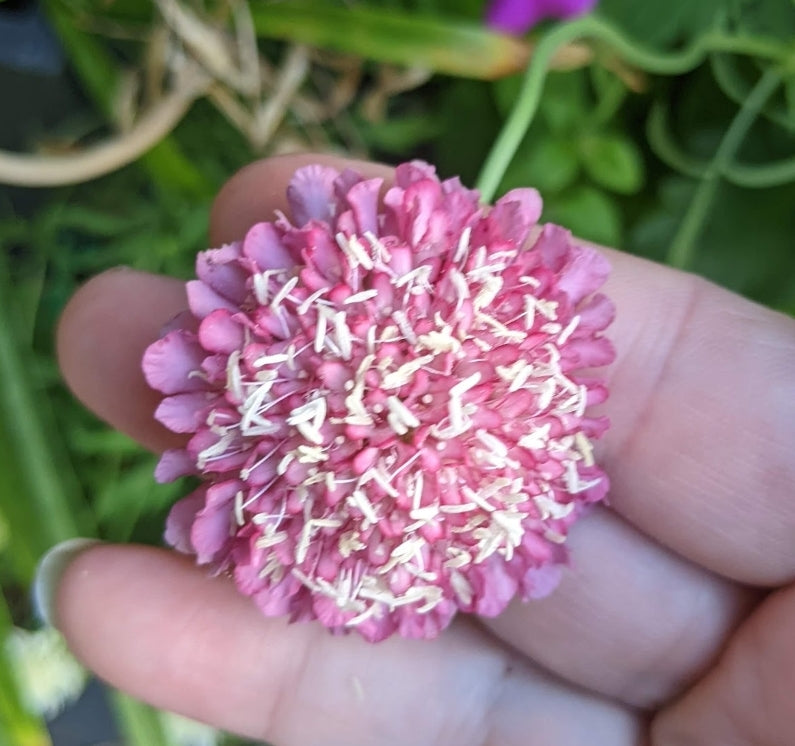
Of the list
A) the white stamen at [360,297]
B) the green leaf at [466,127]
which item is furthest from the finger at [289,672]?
the green leaf at [466,127]

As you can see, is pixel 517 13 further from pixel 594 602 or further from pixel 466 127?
pixel 594 602

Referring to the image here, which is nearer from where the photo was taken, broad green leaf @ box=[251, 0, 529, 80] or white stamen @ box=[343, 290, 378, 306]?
white stamen @ box=[343, 290, 378, 306]

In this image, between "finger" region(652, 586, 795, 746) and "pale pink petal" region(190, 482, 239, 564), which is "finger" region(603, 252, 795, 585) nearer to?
"finger" region(652, 586, 795, 746)

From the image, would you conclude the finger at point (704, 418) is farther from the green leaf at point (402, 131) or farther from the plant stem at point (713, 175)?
the green leaf at point (402, 131)

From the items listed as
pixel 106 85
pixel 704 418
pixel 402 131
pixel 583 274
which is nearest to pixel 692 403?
pixel 704 418

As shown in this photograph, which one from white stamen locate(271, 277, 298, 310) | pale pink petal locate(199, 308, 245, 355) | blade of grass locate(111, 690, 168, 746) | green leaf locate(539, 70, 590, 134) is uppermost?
green leaf locate(539, 70, 590, 134)

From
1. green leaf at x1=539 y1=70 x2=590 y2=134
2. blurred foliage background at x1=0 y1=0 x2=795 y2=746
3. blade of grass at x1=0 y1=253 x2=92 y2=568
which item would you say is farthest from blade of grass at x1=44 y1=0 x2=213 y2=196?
green leaf at x1=539 y1=70 x2=590 y2=134

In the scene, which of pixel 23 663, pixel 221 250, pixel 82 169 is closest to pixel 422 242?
pixel 221 250

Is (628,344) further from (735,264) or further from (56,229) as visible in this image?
(56,229)
